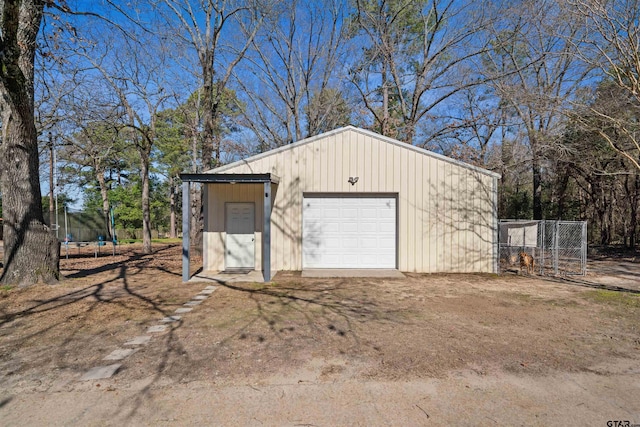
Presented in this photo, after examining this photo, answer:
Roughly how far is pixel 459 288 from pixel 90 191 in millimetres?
32000

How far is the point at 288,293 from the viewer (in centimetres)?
697

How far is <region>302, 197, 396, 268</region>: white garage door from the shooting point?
32.1 ft

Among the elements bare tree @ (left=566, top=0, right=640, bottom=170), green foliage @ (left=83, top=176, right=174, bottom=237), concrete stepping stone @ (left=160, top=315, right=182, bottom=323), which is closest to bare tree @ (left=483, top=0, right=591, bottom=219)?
bare tree @ (left=566, top=0, right=640, bottom=170)

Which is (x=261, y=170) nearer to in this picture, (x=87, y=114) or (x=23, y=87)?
(x=23, y=87)

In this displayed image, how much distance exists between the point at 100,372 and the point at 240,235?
6466mm

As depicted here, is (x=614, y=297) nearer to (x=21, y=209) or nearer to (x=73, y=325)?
(x=73, y=325)

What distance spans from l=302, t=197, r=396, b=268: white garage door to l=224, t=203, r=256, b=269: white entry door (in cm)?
143

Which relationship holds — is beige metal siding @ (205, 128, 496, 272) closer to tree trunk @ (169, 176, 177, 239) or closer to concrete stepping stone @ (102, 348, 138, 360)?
concrete stepping stone @ (102, 348, 138, 360)

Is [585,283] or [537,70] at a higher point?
[537,70]

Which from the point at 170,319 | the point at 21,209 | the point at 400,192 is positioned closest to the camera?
the point at 170,319

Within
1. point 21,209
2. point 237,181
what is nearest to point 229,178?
point 237,181

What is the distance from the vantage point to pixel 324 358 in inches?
147

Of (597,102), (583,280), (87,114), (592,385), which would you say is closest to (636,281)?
(583,280)

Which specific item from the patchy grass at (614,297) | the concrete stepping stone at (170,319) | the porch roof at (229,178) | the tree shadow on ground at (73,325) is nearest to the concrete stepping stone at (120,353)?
the tree shadow on ground at (73,325)
